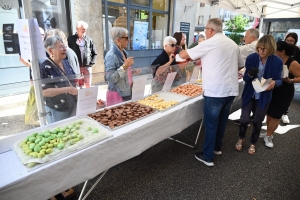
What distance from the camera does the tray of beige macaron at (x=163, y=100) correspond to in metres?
2.12

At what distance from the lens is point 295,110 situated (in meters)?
4.52

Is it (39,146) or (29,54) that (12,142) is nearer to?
(39,146)

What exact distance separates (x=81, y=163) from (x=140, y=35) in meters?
6.26

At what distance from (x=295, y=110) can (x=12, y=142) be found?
5.29 m

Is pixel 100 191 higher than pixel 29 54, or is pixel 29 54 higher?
pixel 29 54

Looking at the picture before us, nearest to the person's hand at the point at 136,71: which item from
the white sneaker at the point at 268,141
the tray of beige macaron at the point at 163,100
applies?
the tray of beige macaron at the point at 163,100

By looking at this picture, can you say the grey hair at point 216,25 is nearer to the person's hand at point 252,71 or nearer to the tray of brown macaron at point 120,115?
the person's hand at point 252,71

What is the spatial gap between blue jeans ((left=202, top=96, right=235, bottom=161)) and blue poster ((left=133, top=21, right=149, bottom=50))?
17.0 ft

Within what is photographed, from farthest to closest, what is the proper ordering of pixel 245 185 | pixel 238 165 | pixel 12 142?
pixel 238 165, pixel 245 185, pixel 12 142

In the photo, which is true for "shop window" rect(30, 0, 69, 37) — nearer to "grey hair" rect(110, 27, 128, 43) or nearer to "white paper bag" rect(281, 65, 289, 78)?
"grey hair" rect(110, 27, 128, 43)

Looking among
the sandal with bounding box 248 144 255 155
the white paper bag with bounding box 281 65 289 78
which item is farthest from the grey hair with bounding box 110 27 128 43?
the sandal with bounding box 248 144 255 155

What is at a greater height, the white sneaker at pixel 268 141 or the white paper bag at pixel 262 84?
the white paper bag at pixel 262 84

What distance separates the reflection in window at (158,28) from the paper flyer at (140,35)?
1.51 feet

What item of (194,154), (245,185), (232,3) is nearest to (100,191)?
(194,154)
